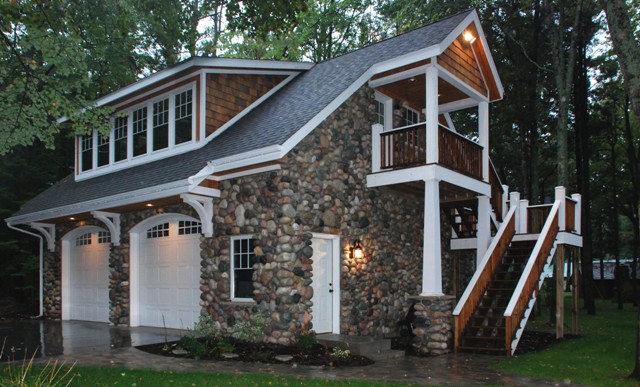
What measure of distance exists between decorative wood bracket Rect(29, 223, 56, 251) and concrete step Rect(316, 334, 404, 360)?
10093mm

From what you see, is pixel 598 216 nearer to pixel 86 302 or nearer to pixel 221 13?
pixel 221 13

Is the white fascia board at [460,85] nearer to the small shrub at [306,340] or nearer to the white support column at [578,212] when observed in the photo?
the white support column at [578,212]

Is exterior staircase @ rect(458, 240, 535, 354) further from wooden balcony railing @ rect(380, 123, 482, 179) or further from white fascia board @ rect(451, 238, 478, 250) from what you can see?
wooden balcony railing @ rect(380, 123, 482, 179)

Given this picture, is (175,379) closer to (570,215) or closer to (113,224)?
(113,224)

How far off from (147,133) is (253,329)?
6.70 m

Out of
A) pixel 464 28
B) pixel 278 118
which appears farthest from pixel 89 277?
pixel 464 28

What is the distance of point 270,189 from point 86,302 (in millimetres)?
8336

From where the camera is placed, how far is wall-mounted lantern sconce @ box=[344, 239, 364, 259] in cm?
1205

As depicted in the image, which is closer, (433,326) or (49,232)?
(433,326)

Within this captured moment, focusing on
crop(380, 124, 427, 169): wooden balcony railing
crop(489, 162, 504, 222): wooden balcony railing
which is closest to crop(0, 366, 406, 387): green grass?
crop(380, 124, 427, 169): wooden balcony railing

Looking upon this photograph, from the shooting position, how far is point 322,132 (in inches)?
459

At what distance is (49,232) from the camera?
17.3 meters

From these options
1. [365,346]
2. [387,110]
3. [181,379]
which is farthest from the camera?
[387,110]

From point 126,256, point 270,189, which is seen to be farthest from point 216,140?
point 126,256
